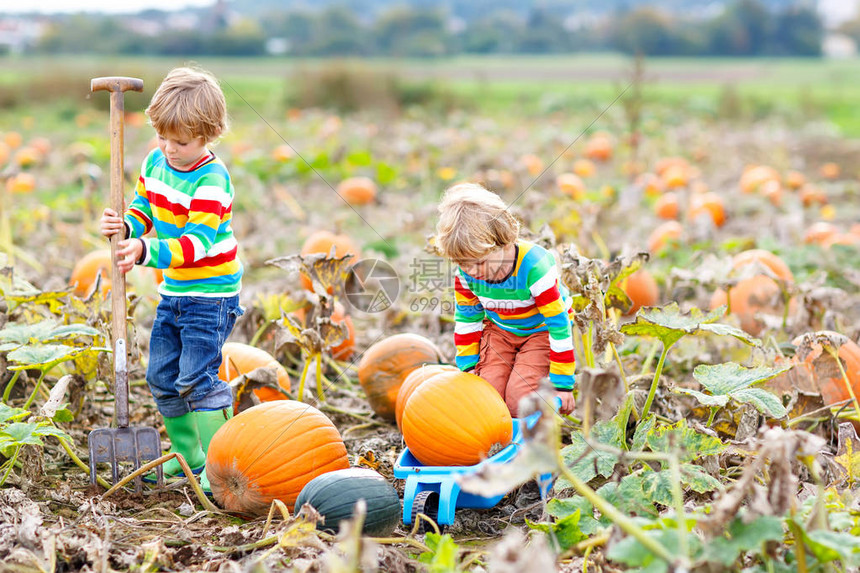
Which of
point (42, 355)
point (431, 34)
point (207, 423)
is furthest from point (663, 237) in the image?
point (431, 34)

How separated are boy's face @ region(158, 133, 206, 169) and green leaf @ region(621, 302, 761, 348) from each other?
1.81 metres

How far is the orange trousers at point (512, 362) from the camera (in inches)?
139

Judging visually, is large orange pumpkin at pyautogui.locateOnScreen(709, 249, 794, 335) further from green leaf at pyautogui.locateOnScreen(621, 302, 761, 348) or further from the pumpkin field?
green leaf at pyautogui.locateOnScreen(621, 302, 761, 348)

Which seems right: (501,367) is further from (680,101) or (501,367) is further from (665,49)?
(665,49)

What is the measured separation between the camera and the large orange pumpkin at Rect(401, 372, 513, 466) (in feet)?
10.2

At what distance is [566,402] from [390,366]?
95cm

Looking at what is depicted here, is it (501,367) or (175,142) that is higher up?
(175,142)

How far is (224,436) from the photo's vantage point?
3.11 m

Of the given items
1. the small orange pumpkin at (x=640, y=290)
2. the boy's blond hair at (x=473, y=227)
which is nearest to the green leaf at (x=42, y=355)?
the boy's blond hair at (x=473, y=227)

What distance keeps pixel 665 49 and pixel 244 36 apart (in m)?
26.8

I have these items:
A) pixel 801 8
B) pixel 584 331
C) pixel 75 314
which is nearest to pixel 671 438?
pixel 584 331

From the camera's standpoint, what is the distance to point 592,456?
2.81 m

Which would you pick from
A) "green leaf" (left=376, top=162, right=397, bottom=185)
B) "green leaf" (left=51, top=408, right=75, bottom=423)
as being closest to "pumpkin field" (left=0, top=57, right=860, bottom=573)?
"green leaf" (left=51, top=408, right=75, bottom=423)

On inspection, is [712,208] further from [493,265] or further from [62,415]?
[62,415]
